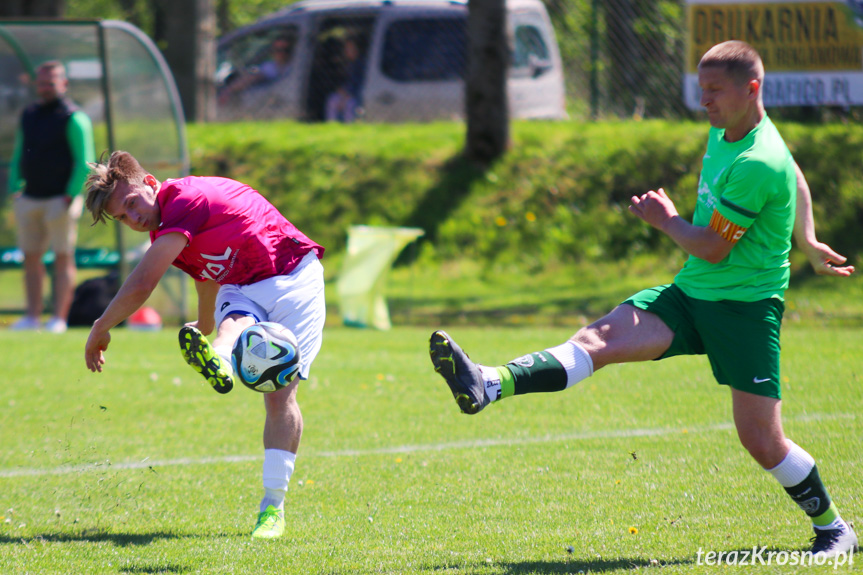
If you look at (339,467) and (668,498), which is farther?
(339,467)

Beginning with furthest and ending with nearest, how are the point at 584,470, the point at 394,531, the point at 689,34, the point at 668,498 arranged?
the point at 689,34 < the point at 584,470 < the point at 668,498 < the point at 394,531

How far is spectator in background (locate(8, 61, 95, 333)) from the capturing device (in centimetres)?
1009

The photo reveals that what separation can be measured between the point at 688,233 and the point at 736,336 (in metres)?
0.43

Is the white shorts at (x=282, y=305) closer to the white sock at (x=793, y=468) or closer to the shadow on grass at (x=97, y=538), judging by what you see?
the shadow on grass at (x=97, y=538)

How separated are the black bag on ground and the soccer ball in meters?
7.52

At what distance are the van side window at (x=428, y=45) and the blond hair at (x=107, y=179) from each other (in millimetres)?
12088

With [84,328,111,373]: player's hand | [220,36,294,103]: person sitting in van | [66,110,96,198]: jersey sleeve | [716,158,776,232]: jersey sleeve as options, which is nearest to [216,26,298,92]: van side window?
[220,36,294,103]: person sitting in van

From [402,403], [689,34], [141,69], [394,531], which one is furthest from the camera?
[689,34]

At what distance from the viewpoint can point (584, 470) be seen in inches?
200

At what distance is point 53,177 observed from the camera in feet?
33.5

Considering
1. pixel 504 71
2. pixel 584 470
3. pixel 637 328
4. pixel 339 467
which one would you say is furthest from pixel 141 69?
pixel 637 328

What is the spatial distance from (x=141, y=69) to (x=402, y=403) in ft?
20.7

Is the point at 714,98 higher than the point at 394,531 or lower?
higher

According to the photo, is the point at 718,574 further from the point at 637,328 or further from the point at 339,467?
the point at 339,467
